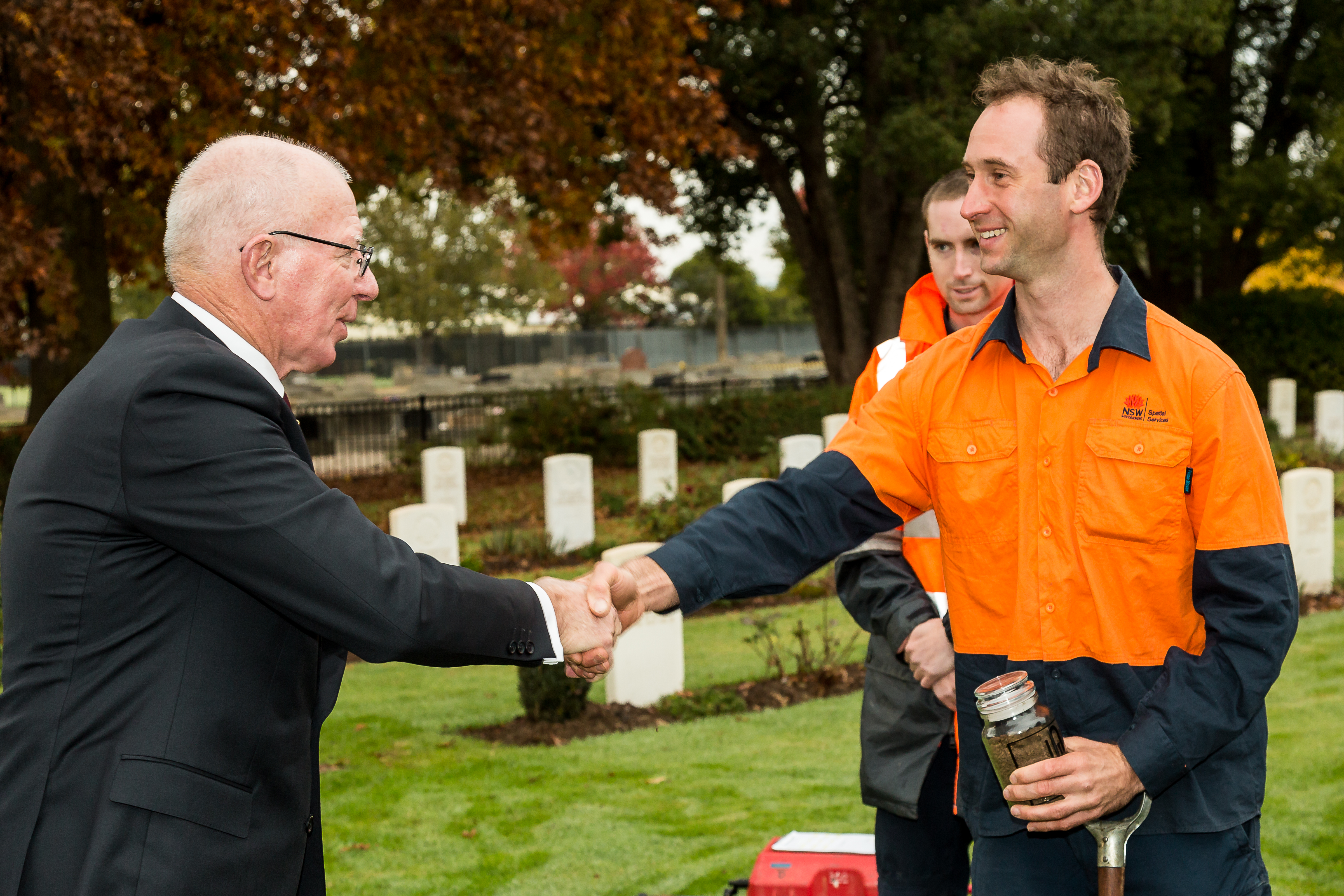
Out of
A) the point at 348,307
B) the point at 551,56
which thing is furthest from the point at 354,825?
the point at 551,56

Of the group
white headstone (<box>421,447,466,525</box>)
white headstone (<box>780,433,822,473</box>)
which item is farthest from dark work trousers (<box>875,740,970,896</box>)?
white headstone (<box>421,447,466,525</box>)

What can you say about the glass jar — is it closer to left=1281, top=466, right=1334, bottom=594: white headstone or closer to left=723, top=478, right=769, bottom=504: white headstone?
left=723, top=478, right=769, bottom=504: white headstone

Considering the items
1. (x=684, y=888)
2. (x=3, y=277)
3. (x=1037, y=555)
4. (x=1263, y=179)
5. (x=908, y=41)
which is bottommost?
(x=684, y=888)

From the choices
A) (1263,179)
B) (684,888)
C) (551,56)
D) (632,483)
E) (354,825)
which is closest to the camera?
(684,888)

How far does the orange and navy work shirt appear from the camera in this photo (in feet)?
8.15

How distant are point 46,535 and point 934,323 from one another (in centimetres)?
257

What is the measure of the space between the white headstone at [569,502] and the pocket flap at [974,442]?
10886mm

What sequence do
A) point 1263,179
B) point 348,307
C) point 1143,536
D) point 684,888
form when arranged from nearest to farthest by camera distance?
point 1143,536, point 348,307, point 684,888, point 1263,179

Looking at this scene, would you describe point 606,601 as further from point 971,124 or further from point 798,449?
point 971,124

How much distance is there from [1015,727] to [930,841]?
1.24 metres

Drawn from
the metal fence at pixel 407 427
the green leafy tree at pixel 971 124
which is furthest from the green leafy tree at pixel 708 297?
the metal fence at pixel 407 427

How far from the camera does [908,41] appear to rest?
20016 mm

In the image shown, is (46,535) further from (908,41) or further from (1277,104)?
(1277,104)

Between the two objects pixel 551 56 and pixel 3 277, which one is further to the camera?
pixel 551 56
